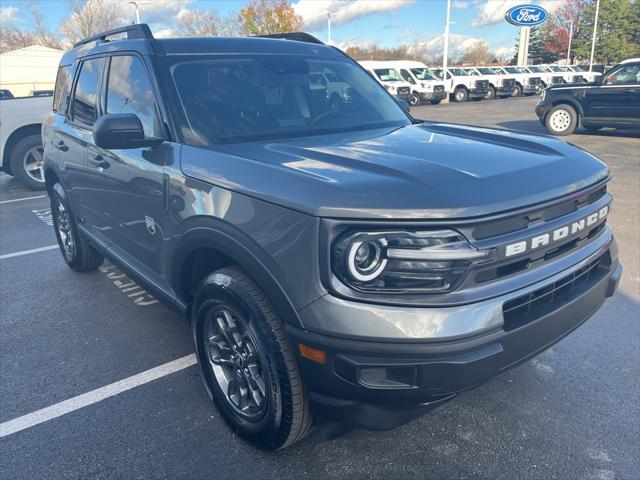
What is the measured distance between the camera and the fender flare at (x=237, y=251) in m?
2.04

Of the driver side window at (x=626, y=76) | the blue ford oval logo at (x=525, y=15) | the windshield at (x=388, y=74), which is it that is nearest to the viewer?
the driver side window at (x=626, y=76)

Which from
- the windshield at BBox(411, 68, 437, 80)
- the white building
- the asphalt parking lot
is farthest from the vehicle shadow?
the white building

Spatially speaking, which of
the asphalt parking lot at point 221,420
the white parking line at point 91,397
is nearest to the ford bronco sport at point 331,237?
the asphalt parking lot at point 221,420

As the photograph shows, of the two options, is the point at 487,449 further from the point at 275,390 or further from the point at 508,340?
the point at 275,390

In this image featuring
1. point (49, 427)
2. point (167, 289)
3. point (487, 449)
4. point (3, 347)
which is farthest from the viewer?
point (3, 347)

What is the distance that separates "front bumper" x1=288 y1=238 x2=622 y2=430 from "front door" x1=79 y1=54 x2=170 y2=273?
1333 millimetres

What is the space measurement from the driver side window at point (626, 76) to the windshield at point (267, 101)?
10.2 meters

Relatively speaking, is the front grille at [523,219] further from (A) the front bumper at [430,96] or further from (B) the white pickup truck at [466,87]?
(B) the white pickup truck at [466,87]

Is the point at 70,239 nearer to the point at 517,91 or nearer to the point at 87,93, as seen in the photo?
the point at 87,93

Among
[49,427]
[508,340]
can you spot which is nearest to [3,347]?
[49,427]

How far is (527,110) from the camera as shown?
20.6 metres

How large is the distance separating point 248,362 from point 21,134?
8327 millimetres

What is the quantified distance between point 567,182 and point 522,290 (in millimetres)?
570

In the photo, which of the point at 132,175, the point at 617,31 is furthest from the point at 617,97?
the point at 617,31
